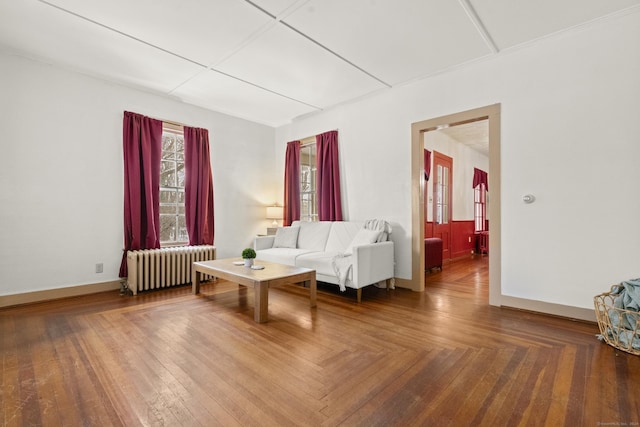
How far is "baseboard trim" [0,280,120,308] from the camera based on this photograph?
335 centimetres

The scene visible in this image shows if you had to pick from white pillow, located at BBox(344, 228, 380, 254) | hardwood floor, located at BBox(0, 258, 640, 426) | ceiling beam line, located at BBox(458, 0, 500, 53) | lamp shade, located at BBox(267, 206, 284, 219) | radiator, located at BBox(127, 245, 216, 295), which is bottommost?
hardwood floor, located at BBox(0, 258, 640, 426)

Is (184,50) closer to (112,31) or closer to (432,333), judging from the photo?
(112,31)

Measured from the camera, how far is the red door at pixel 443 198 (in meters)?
6.26

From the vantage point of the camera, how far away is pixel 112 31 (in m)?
2.90

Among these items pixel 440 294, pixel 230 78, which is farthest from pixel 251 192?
pixel 440 294

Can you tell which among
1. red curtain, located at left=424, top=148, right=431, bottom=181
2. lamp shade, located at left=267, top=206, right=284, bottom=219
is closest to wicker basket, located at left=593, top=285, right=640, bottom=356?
red curtain, located at left=424, top=148, right=431, bottom=181

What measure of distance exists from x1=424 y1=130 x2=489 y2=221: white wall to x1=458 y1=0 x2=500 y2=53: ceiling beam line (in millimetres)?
2832

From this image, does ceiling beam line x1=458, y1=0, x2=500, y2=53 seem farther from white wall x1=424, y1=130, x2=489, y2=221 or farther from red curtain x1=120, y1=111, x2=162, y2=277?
red curtain x1=120, y1=111, x2=162, y2=277

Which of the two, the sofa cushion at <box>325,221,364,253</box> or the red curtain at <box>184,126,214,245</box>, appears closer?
the sofa cushion at <box>325,221,364,253</box>

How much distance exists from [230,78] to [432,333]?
148 inches

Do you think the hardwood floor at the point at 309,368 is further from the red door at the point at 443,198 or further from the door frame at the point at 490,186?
the red door at the point at 443,198

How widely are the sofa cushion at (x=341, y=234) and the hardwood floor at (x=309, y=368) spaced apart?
1.32 m

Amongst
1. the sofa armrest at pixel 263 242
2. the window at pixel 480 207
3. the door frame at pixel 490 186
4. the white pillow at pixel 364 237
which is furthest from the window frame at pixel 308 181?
the window at pixel 480 207

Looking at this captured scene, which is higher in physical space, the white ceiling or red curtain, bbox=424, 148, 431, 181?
the white ceiling
